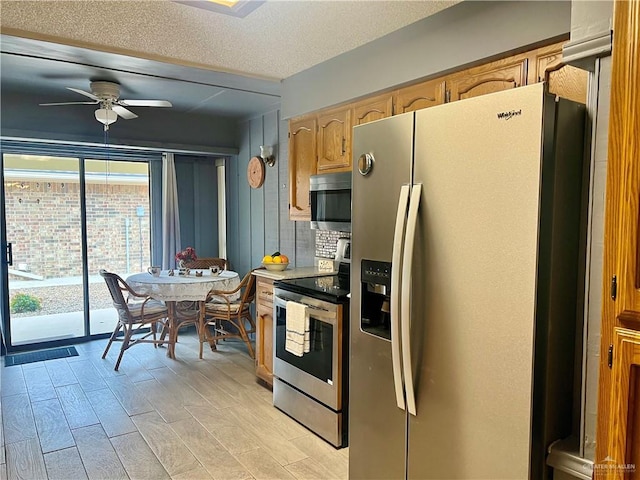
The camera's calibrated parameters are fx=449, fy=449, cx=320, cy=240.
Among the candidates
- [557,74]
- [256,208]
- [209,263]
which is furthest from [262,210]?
[557,74]

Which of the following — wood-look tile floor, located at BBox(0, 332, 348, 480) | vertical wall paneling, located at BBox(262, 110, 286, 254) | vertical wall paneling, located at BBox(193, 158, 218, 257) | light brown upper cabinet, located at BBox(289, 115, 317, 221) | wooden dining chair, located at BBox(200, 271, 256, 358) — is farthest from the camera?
vertical wall paneling, located at BBox(193, 158, 218, 257)

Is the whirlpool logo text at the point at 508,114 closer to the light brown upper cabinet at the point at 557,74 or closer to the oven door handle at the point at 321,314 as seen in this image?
the light brown upper cabinet at the point at 557,74

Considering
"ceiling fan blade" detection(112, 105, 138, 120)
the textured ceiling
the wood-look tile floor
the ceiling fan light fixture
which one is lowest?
the wood-look tile floor

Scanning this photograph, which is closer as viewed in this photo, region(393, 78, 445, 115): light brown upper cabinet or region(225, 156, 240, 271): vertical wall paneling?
region(393, 78, 445, 115): light brown upper cabinet

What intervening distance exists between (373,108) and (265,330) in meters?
2.00

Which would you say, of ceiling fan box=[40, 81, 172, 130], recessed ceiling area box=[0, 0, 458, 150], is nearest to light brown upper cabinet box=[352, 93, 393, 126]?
recessed ceiling area box=[0, 0, 458, 150]

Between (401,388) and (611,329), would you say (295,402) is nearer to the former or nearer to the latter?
(401,388)

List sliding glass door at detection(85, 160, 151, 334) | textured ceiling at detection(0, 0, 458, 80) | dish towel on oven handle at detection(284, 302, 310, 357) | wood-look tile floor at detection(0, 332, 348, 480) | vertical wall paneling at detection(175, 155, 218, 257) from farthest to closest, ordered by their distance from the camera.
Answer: vertical wall paneling at detection(175, 155, 218, 257), sliding glass door at detection(85, 160, 151, 334), dish towel on oven handle at detection(284, 302, 310, 357), wood-look tile floor at detection(0, 332, 348, 480), textured ceiling at detection(0, 0, 458, 80)

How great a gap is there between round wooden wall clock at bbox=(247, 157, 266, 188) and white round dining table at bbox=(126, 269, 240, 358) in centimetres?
107

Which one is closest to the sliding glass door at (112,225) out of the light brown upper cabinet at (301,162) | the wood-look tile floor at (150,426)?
the wood-look tile floor at (150,426)

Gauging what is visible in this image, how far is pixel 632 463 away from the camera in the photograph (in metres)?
1.11

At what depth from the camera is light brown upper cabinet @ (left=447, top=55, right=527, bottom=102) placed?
6.98 ft

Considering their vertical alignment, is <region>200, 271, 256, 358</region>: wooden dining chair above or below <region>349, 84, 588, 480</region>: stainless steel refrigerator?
below

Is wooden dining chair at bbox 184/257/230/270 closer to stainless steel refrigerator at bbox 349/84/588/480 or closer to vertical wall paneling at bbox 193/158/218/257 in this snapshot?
vertical wall paneling at bbox 193/158/218/257
